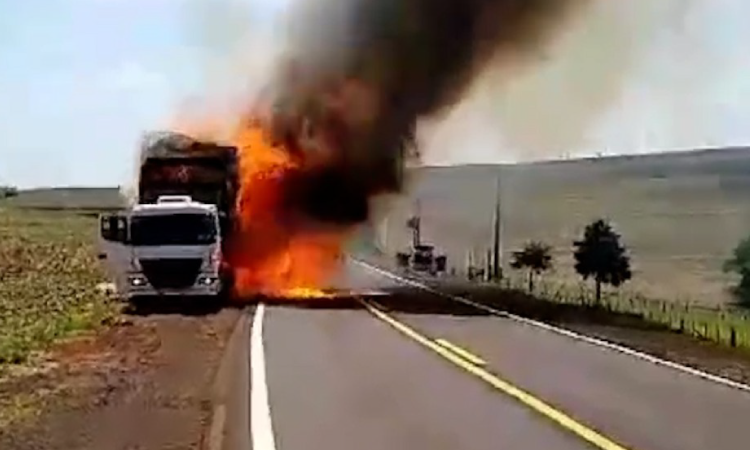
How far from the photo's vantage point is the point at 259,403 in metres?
16.0

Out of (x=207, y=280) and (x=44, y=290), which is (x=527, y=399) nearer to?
(x=207, y=280)

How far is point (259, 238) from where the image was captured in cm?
4588

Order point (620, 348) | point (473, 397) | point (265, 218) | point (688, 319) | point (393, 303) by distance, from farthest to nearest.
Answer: point (265, 218), point (688, 319), point (393, 303), point (620, 348), point (473, 397)

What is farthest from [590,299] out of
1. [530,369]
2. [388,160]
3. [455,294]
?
[530,369]

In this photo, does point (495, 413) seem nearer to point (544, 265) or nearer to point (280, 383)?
point (280, 383)

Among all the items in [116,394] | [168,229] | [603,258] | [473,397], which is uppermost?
[168,229]

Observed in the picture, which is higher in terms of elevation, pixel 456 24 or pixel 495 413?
pixel 456 24

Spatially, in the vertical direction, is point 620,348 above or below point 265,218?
below

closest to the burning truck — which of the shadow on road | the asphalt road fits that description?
the shadow on road

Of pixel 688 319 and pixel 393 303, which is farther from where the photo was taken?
pixel 688 319

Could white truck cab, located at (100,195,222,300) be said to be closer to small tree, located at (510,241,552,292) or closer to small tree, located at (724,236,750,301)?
small tree, located at (510,241,552,292)

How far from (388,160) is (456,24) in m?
6.27

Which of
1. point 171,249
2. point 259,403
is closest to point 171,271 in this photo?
point 171,249

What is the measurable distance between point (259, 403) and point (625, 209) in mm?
A: 131208
